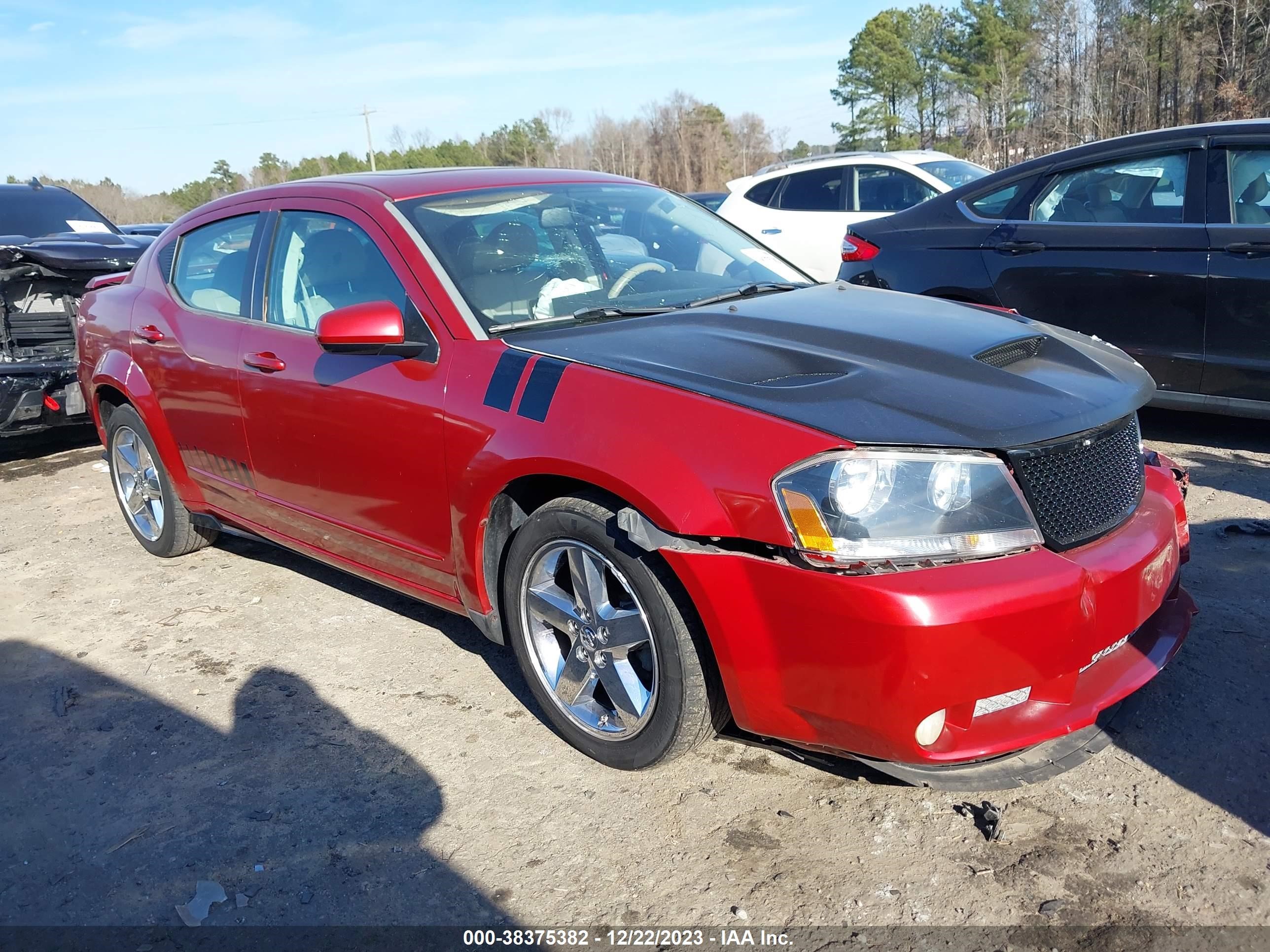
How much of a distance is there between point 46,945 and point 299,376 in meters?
1.91

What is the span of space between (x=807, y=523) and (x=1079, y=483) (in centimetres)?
76

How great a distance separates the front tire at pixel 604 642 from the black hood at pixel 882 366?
49 centimetres

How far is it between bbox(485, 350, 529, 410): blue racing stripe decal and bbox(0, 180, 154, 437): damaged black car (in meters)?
4.20

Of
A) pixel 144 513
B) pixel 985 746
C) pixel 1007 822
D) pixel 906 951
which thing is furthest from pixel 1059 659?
pixel 144 513

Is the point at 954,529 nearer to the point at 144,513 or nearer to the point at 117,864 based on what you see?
the point at 117,864

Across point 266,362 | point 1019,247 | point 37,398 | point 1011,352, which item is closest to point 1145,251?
point 1019,247

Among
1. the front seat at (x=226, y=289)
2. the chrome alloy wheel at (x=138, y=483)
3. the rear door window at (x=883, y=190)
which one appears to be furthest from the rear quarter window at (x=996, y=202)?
the chrome alloy wheel at (x=138, y=483)

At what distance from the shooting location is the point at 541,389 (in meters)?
2.91

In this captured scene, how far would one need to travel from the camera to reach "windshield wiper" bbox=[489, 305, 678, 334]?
322 cm

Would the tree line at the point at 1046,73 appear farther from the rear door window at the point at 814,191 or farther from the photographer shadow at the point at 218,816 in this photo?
the photographer shadow at the point at 218,816

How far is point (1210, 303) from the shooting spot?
5090 millimetres

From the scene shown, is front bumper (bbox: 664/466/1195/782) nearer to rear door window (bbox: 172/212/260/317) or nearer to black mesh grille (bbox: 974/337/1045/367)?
black mesh grille (bbox: 974/337/1045/367)

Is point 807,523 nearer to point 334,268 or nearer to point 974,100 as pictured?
point 334,268

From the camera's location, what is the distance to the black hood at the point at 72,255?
6.79 metres
